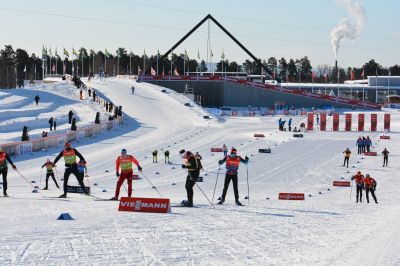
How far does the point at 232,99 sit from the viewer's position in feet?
320

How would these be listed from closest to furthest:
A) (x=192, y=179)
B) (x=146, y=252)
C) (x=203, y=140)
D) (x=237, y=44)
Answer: (x=146, y=252) < (x=192, y=179) < (x=203, y=140) < (x=237, y=44)

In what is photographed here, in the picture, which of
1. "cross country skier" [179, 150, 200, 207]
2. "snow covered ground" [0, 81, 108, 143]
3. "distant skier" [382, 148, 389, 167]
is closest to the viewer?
"cross country skier" [179, 150, 200, 207]

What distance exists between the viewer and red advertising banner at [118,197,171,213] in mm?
15133

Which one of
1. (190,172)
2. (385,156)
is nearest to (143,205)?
(190,172)

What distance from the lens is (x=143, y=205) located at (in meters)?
15.2

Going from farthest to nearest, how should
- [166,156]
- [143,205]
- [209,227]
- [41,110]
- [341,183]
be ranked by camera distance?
[41,110], [166,156], [341,183], [143,205], [209,227]

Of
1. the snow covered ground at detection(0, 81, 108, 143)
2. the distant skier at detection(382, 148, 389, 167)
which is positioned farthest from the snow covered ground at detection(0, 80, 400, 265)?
the snow covered ground at detection(0, 81, 108, 143)

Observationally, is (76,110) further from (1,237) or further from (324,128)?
(1,237)

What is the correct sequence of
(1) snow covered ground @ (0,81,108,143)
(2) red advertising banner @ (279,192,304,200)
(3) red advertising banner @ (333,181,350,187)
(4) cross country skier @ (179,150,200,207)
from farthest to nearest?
(1) snow covered ground @ (0,81,108,143) < (3) red advertising banner @ (333,181,350,187) < (2) red advertising banner @ (279,192,304,200) < (4) cross country skier @ (179,150,200,207)

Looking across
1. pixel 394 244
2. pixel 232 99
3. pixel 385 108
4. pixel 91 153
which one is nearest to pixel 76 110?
pixel 91 153

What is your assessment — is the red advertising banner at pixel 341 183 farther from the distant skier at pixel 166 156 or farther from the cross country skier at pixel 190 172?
the cross country skier at pixel 190 172

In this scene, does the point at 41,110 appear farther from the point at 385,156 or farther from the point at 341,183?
the point at 341,183

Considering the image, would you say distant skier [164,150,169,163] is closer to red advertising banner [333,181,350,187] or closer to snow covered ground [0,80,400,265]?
snow covered ground [0,80,400,265]

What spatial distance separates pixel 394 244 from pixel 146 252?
15.0 ft
